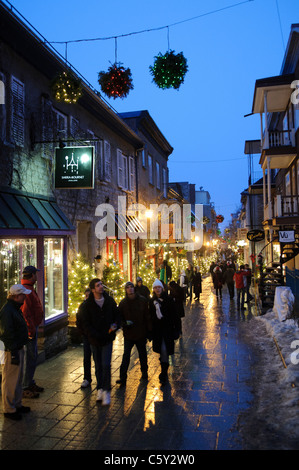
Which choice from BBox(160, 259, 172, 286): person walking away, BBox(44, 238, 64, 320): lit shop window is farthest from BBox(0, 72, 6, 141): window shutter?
BBox(160, 259, 172, 286): person walking away

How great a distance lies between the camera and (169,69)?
8.04 meters

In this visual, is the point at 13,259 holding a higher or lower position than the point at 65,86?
lower

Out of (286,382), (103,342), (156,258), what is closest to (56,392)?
(103,342)

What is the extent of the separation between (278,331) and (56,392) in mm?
6177

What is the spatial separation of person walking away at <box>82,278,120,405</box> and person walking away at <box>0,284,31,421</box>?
38.8 inches

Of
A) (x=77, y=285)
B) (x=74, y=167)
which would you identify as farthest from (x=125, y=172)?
(x=77, y=285)

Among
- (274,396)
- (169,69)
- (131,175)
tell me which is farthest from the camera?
(131,175)

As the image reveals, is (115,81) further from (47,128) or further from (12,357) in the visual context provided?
(12,357)

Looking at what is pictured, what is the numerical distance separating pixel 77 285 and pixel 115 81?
17.5ft

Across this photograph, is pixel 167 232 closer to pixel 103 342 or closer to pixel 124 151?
pixel 124 151

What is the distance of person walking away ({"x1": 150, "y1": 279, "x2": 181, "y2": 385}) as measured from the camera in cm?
706

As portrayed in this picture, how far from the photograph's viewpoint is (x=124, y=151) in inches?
683

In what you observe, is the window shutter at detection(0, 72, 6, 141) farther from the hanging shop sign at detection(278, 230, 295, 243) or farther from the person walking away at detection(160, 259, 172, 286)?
the hanging shop sign at detection(278, 230, 295, 243)

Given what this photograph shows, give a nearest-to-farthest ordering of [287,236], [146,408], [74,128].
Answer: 1. [146,408]
2. [74,128]
3. [287,236]
